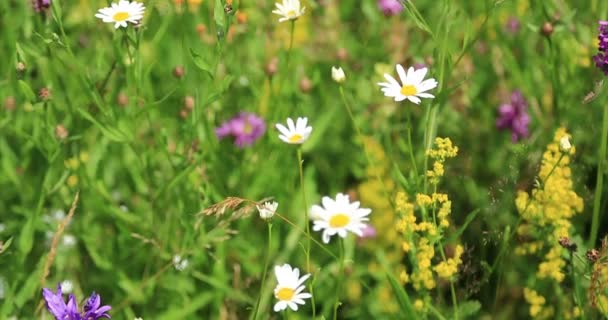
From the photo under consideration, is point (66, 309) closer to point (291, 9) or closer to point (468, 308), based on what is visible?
point (468, 308)

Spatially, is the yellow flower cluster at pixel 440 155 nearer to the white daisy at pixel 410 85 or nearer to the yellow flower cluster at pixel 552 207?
the white daisy at pixel 410 85

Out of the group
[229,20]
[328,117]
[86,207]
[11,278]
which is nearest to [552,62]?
[328,117]

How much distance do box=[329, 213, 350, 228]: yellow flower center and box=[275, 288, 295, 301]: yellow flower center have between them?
0.48 feet

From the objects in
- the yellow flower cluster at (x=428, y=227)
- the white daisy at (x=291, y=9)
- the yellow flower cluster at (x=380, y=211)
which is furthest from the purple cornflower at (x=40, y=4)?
the yellow flower cluster at (x=428, y=227)

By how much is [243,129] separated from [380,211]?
470 millimetres

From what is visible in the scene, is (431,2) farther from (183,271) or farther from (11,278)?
(11,278)

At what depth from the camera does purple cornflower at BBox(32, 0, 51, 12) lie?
209 cm

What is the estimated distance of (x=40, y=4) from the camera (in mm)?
2098

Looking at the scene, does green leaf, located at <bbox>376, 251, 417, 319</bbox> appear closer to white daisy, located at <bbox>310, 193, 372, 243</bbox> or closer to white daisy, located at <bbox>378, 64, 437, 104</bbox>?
white daisy, located at <bbox>310, 193, 372, 243</bbox>

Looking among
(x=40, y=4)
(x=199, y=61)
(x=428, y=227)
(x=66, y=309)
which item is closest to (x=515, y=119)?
(x=428, y=227)

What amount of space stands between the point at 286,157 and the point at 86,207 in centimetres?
57

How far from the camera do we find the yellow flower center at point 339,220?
158 centimetres

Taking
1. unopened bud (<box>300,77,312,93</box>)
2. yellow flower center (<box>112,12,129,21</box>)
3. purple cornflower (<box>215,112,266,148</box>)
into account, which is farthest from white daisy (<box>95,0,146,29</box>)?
unopened bud (<box>300,77,312,93</box>)

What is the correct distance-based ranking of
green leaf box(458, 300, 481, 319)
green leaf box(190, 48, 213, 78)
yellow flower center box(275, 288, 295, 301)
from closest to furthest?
yellow flower center box(275, 288, 295, 301), green leaf box(458, 300, 481, 319), green leaf box(190, 48, 213, 78)
